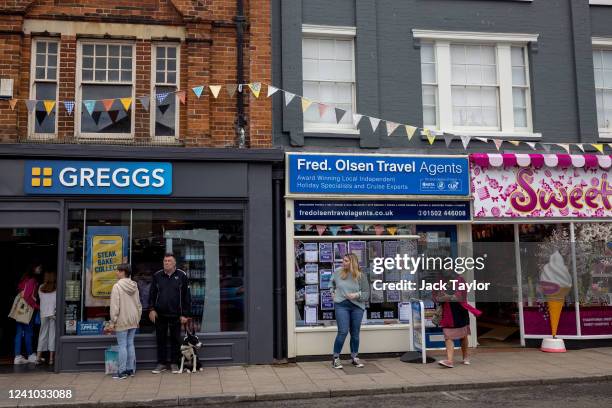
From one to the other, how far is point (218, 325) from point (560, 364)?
5921mm

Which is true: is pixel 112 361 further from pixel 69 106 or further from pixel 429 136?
pixel 429 136

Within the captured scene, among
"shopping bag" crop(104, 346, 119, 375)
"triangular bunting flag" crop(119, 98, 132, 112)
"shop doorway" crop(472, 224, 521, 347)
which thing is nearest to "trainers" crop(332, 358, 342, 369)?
"shopping bag" crop(104, 346, 119, 375)

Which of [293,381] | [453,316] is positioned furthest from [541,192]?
[293,381]

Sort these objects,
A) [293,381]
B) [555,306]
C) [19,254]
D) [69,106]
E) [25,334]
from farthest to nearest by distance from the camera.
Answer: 1. [19,254]
2. [555,306]
3. [25,334]
4. [69,106]
5. [293,381]

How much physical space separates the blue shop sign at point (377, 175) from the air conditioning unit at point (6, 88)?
4.96m

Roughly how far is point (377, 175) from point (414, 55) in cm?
271

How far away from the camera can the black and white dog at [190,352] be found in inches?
349

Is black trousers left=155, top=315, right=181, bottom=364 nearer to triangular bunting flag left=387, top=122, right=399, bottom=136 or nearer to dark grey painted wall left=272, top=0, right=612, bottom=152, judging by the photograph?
dark grey painted wall left=272, top=0, right=612, bottom=152

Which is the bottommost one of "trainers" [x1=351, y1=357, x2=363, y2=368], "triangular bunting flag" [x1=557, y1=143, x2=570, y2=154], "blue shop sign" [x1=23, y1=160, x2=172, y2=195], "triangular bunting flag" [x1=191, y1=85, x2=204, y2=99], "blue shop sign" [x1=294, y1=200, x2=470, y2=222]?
"trainers" [x1=351, y1=357, x2=363, y2=368]

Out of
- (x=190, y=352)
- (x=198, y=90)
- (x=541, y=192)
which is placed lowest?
(x=190, y=352)

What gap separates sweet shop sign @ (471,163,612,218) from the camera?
10625mm

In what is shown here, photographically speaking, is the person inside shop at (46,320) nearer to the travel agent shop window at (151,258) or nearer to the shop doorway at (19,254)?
the travel agent shop window at (151,258)

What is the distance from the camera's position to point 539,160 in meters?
10.8

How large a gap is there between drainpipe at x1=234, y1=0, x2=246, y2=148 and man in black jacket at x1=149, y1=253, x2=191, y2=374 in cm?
261
